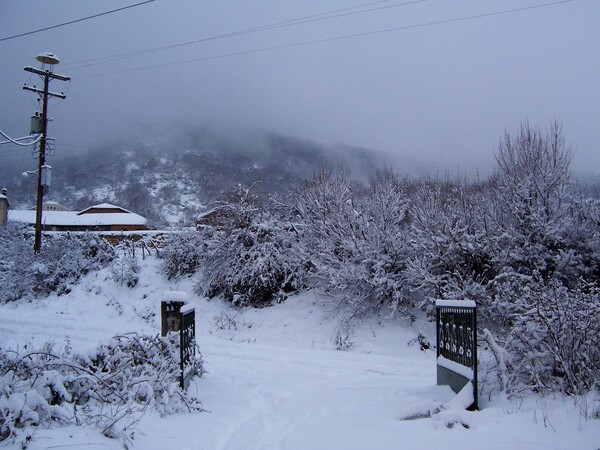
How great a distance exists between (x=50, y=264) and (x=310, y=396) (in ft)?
→ 58.9

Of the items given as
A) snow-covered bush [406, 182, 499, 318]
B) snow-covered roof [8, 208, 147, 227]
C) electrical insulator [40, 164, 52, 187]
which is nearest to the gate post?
snow-covered bush [406, 182, 499, 318]

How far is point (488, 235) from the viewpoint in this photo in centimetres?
1280

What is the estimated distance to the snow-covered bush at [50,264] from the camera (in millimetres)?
20328

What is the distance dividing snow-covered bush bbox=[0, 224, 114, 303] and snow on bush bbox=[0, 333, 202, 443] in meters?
15.7

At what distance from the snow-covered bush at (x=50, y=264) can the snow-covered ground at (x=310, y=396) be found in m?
3.72

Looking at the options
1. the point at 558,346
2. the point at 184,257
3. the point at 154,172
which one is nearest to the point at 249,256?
the point at 184,257

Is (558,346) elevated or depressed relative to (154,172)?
depressed

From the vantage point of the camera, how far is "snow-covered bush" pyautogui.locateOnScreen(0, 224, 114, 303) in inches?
800

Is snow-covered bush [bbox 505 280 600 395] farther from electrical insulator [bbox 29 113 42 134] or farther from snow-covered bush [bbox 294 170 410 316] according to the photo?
electrical insulator [bbox 29 113 42 134]

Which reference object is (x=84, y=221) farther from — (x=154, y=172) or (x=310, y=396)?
(x=154, y=172)

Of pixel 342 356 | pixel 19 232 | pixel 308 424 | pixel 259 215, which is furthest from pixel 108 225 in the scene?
pixel 308 424

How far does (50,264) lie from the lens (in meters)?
20.7

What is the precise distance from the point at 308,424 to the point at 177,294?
342cm

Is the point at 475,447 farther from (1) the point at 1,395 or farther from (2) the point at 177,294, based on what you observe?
(2) the point at 177,294
